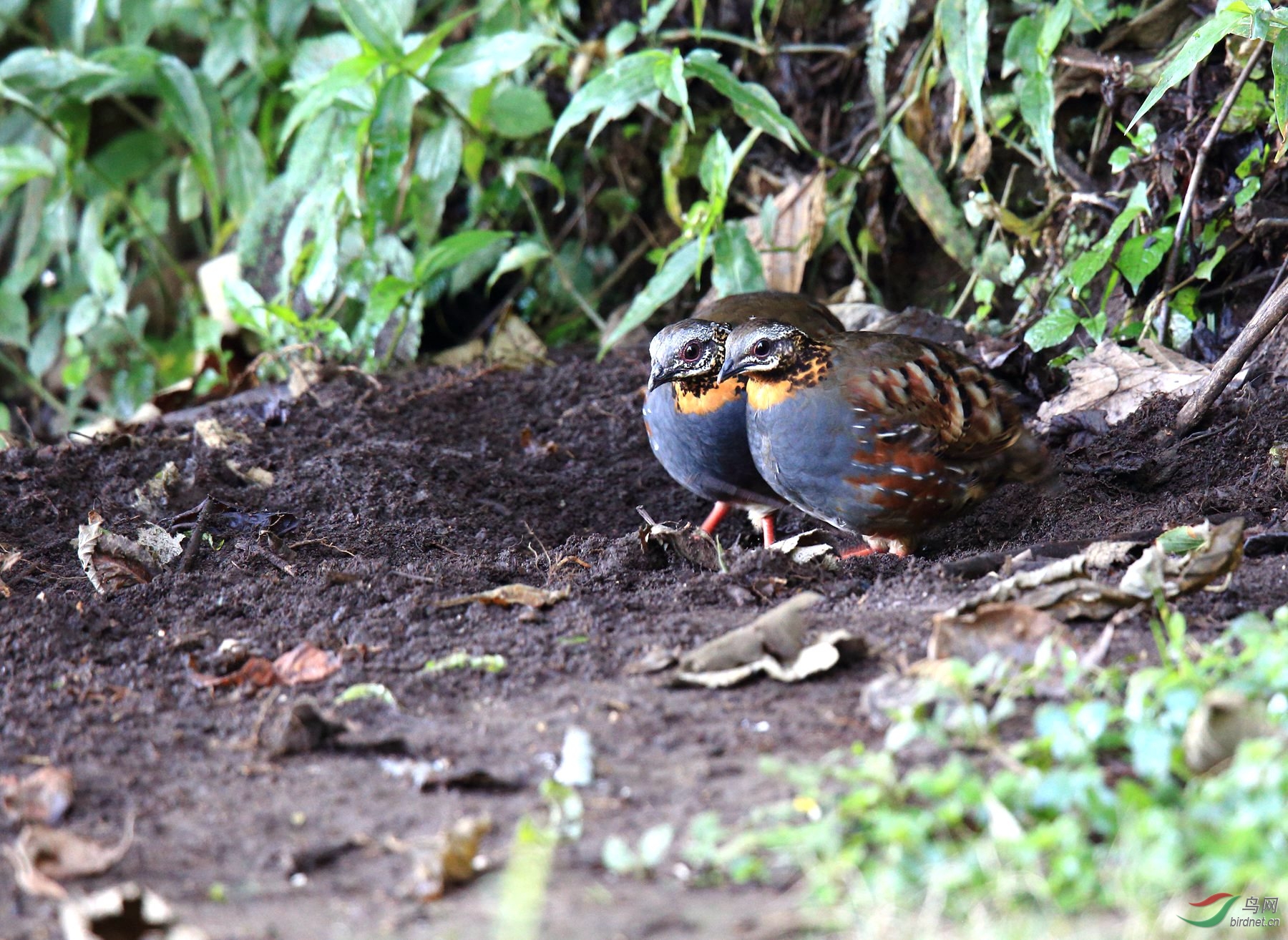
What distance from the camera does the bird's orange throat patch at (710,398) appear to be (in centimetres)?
433

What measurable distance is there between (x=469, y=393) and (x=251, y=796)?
11.0 ft

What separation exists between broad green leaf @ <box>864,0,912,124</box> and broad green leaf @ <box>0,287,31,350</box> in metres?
4.95

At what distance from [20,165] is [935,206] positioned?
4601 mm

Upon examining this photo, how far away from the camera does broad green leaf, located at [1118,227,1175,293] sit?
4.63 metres

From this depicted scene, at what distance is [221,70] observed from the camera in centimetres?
676

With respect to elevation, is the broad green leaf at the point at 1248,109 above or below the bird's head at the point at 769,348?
above

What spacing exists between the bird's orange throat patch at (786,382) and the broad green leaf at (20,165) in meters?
4.37

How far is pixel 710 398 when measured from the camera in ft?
14.3

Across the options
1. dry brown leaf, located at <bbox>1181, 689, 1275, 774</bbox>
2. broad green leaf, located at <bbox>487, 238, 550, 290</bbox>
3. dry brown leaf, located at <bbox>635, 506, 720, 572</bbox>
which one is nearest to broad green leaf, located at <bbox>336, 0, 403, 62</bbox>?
broad green leaf, located at <bbox>487, 238, 550, 290</bbox>

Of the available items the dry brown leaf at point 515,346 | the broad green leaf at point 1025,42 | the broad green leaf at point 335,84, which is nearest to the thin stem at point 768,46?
the broad green leaf at point 1025,42

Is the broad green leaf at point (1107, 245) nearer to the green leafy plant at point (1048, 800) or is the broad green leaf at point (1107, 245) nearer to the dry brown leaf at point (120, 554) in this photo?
the green leafy plant at point (1048, 800)


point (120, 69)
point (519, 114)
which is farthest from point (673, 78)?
point (120, 69)

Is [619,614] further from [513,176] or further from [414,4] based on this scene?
[414,4]

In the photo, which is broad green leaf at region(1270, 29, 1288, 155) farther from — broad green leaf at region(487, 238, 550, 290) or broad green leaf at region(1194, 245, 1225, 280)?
broad green leaf at region(487, 238, 550, 290)
